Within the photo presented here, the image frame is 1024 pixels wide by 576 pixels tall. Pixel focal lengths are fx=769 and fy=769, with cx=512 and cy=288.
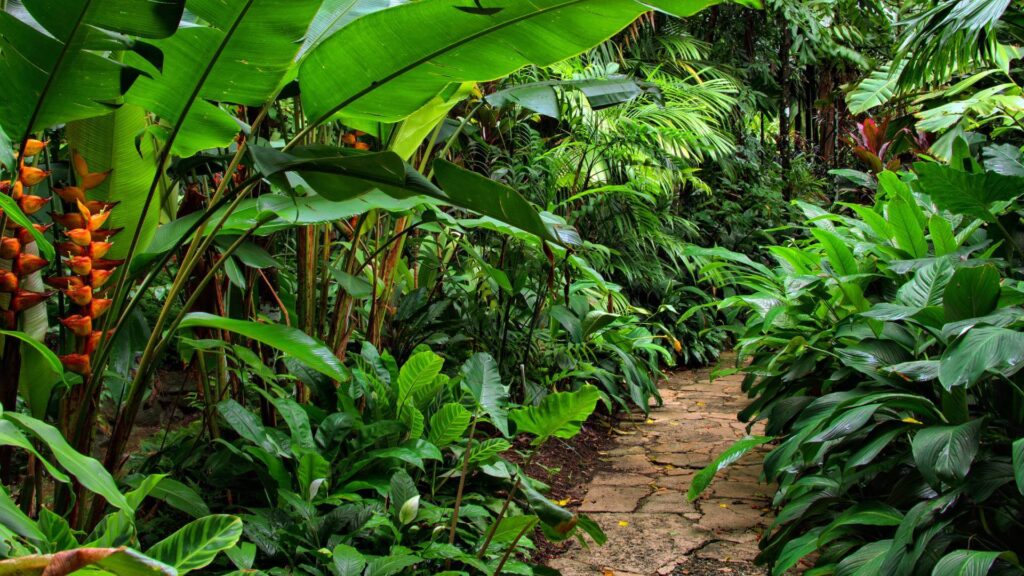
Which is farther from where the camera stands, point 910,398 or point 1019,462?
point 910,398

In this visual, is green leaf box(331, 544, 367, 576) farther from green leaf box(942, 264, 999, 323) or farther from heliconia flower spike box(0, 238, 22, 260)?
green leaf box(942, 264, 999, 323)

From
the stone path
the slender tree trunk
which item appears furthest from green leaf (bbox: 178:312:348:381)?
the slender tree trunk

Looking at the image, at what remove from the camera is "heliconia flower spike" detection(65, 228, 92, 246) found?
1.49m

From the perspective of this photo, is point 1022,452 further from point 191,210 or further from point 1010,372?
point 191,210

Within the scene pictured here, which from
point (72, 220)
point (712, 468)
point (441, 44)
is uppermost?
point (441, 44)

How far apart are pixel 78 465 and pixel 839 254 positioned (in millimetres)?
2519

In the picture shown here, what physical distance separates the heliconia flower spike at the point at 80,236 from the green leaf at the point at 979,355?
5.93 ft

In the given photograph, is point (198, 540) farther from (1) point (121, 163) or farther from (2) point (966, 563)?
(2) point (966, 563)

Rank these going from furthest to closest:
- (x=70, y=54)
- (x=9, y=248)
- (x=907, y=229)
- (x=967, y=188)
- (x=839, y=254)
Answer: (x=839, y=254)
(x=907, y=229)
(x=967, y=188)
(x=9, y=248)
(x=70, y=54)

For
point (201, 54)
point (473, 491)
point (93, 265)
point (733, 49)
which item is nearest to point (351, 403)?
point (473, 491)

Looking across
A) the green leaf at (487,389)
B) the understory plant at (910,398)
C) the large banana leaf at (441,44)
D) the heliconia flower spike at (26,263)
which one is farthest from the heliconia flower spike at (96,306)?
the understory plant at (910,398)

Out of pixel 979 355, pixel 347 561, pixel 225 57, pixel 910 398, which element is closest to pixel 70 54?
pixel 225 57

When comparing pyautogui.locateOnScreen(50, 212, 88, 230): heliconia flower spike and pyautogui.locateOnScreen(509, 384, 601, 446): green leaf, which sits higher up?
pyautogui.locateOnScreen(50, 212, 88, 230): heliconia flower spike

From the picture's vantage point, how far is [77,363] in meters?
1.47
